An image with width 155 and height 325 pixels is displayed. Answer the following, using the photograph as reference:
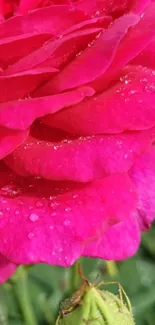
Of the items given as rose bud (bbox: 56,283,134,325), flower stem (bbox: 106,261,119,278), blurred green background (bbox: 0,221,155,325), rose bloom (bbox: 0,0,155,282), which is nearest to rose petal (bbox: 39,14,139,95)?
rose bloom (bbox: 0,0,155,282)

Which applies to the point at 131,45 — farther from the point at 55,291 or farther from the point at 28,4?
the point at 55,291

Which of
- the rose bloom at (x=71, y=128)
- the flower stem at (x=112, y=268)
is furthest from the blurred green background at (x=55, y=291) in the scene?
the rose bloom at (x=71, y=128)

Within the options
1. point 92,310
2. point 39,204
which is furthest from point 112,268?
point 39,204

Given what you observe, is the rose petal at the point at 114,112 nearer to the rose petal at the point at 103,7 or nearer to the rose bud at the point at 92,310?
the rose petal at the point at 103,7

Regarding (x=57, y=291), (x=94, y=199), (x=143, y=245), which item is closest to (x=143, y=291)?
(x=57, y=291)

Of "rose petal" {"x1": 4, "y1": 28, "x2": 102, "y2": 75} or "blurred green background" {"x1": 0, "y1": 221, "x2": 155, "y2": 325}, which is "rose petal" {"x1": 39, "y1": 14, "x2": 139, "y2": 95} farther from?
"blurred green background" {"x1": 0, "y1": 221, "x2": 155, "y2": 325}

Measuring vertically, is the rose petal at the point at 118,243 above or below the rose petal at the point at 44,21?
below
